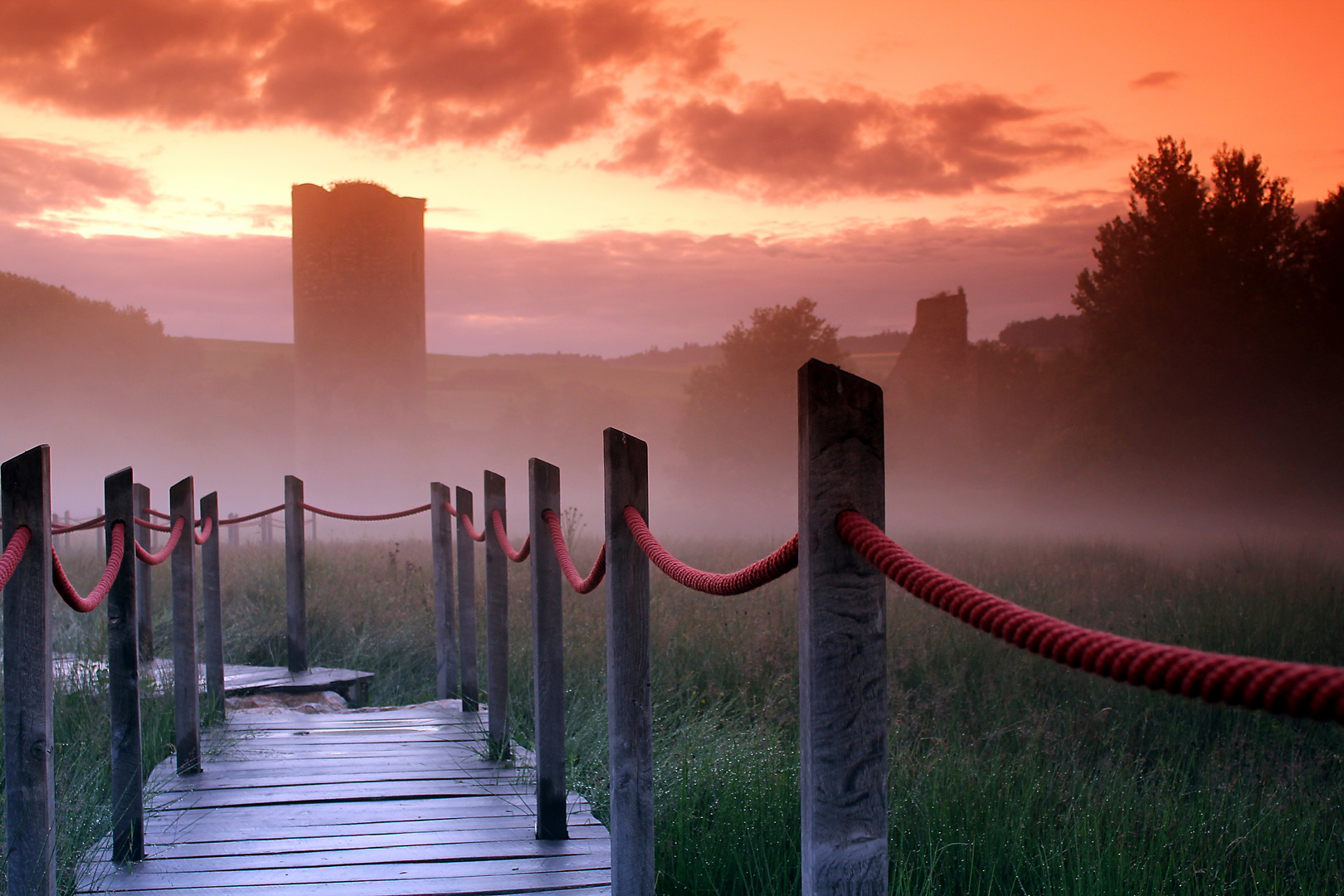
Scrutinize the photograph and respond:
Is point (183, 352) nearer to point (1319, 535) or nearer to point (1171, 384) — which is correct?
point (1171, 384)

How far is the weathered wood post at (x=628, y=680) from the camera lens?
2480 millimetres

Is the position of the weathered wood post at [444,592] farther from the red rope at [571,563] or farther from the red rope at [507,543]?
the red rope at [571,563]

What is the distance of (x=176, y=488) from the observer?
3.64 m

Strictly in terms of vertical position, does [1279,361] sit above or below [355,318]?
below

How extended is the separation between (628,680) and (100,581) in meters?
1.57

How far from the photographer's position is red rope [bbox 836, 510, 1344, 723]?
0.80 metres

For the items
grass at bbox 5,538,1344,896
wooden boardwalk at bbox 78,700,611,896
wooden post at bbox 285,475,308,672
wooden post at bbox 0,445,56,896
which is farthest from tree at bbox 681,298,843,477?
wooden post at bbox 0,445,56,896

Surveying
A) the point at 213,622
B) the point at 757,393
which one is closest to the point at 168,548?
the point at 213,622

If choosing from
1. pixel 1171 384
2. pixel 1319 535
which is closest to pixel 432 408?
pixel 1171 384

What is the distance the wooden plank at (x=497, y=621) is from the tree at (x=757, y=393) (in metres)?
22.2

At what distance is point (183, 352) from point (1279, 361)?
3901cm

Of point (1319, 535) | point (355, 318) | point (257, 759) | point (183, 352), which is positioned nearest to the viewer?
point (257, 759)

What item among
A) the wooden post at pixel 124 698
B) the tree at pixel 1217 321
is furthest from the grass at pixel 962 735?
the tree at pixel 1217 321

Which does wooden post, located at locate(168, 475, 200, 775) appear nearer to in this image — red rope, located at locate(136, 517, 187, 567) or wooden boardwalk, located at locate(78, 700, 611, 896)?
red rope, located at locate(136, 517, 187, 567)
